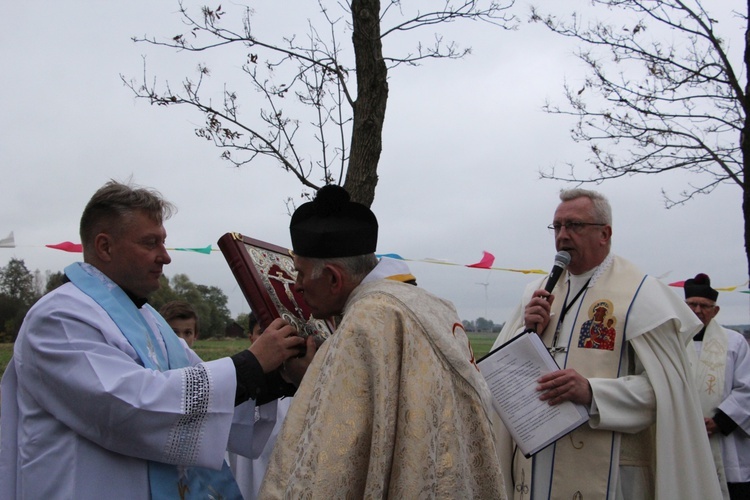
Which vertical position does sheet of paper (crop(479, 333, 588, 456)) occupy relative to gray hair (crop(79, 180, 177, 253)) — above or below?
below

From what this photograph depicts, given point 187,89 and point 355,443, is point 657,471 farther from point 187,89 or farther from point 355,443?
point 187,89

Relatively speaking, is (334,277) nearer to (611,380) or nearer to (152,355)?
(152,355)

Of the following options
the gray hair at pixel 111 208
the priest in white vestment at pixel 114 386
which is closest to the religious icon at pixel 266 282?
the priest in white vestment at pixel 114 386

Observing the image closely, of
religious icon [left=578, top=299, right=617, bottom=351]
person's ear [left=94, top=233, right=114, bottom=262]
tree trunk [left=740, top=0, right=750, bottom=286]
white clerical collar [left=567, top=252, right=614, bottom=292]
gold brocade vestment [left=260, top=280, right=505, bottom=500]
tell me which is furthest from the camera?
tree trunk [left=740, top=0, right=750, bottom=286]

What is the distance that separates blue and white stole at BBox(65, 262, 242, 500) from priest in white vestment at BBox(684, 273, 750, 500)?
152 inches

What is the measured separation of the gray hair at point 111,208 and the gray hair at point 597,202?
2.52 meters

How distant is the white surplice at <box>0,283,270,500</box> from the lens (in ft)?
8.64

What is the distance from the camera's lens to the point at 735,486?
5.77m

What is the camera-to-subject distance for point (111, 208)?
2994mm

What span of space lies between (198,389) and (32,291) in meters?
5.13

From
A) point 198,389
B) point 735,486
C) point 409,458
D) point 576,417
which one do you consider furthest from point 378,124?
point 735,486

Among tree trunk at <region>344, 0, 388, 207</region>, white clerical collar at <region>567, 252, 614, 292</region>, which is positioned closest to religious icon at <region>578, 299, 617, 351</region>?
Result: white clerical collar at <region>567, 252, 614, 292</region>

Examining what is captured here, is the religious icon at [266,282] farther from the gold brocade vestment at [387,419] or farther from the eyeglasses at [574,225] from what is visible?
Result: the eyeglasses at [574,225]

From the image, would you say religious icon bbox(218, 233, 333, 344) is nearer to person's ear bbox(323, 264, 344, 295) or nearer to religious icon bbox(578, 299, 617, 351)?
person's ear bbox(323, 264, 344, 295)
